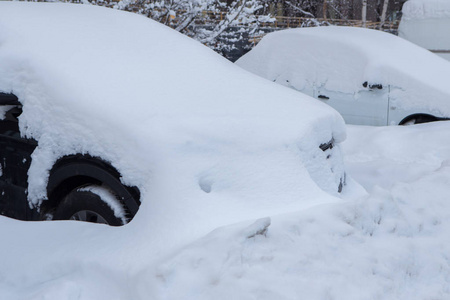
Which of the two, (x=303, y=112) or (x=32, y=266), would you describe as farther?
(x=303, y=112)

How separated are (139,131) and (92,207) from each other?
1.79ft

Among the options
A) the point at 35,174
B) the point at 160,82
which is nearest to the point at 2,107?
the point at 35,174

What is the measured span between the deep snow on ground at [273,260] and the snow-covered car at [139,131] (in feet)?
0.68

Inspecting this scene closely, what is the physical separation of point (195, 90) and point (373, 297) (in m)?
1.62

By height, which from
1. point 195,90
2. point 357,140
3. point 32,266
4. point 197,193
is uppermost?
point 195,90

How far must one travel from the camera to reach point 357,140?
668 cm

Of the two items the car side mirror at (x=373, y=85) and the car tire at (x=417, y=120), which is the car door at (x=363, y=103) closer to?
the car side mirror at (x=373, y=85)

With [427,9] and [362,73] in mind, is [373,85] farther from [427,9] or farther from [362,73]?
[427,9]

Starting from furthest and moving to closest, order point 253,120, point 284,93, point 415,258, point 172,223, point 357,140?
1. point 357,140
2. point 284,93
3. point 253,120
4. point 415,258
5. point 172,223

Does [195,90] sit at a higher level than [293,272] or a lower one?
higher

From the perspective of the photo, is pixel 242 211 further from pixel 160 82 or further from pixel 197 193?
pixel 160 82

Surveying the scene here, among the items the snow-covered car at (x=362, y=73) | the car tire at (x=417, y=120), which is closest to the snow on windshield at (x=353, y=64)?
the snow-covered car at (x=362, y=73)

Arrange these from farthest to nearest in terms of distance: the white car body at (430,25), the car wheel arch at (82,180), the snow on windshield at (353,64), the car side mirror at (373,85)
→ the white car body at (430,25) → the car side mirror at (373,85) → the snow on windshield at (353,64) → the car wheel arch at (82,180)

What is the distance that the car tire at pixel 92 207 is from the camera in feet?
9.69
